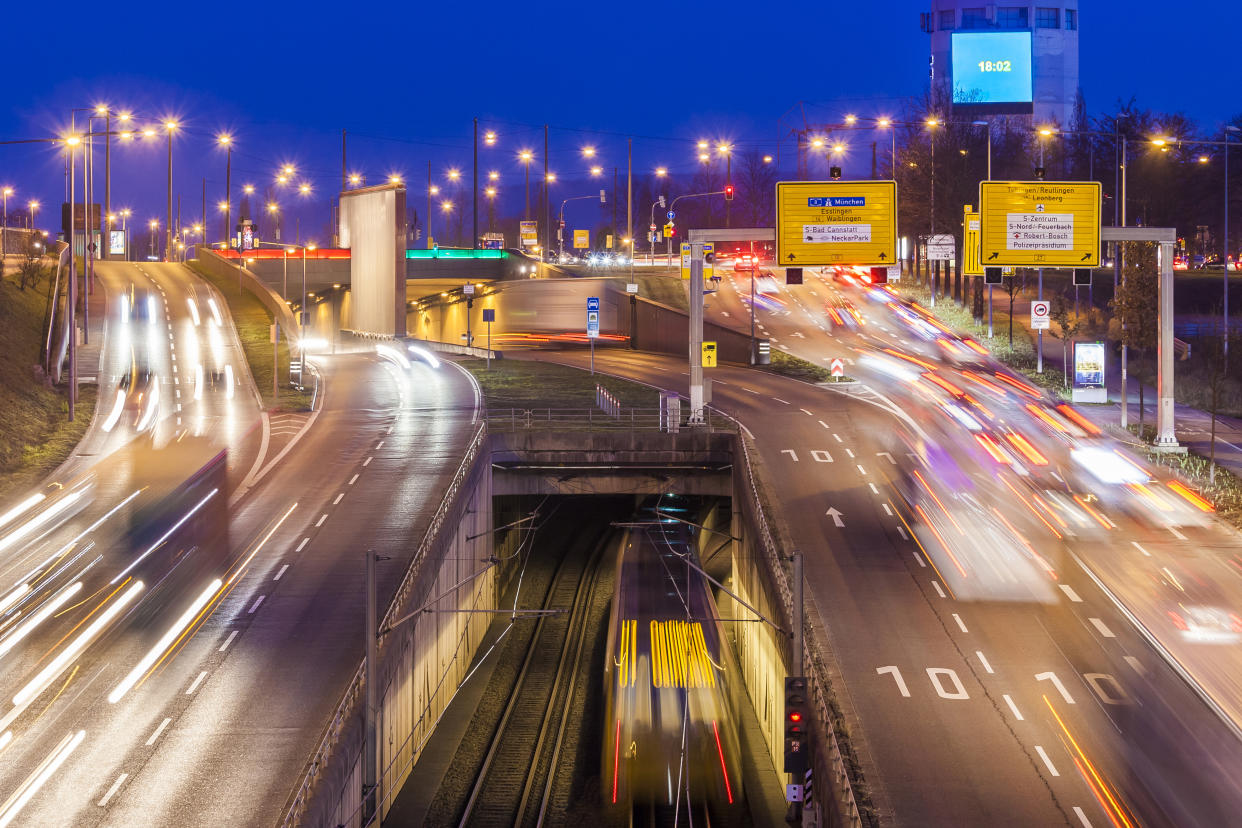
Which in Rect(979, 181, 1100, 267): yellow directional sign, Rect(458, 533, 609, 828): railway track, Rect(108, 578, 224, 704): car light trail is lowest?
Rect(458, 533, 609, 828): railway track

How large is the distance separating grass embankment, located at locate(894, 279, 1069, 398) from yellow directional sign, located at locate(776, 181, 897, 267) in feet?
71.0

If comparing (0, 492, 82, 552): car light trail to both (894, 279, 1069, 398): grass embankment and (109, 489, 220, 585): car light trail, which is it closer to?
(109, 489, 220, 585): car light trail

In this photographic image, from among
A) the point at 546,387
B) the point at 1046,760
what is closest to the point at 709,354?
the point at 546,387

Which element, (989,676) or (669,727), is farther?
(989,676)

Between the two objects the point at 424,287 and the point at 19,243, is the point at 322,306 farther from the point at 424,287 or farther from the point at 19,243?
the point at 19,243

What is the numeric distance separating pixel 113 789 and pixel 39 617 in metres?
8.38

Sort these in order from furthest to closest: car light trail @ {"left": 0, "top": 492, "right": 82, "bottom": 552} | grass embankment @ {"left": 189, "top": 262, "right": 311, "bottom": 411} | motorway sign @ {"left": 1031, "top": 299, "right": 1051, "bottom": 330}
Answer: motorway sign @ {"left": 1031, "top": 299, "right": 1051, "bottom": 330}, grass embankment @ {"left": 189, "top": 262, "right": 311, "bottom": 411}, car light trail @ {"left": 0, "top": 492, "right": 82, "bottom": 552}

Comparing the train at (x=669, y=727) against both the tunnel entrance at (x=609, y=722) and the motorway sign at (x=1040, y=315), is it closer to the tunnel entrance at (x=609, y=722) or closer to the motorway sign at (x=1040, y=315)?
the tunnel entrance at (x=609, y=722)

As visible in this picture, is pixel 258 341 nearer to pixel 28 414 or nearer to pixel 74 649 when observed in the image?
pixel 28 414

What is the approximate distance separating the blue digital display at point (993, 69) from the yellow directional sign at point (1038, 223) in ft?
373

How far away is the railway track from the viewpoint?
23.8 metres

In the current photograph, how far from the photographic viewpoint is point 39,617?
24453mm

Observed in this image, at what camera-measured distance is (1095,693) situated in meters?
21.9

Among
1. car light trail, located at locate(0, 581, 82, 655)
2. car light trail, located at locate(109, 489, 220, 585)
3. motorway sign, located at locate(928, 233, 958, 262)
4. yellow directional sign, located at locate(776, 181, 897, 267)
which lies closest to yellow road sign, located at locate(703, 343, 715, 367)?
Answer: yellow directional sign, located at locate(776, 181, 897, 267)
